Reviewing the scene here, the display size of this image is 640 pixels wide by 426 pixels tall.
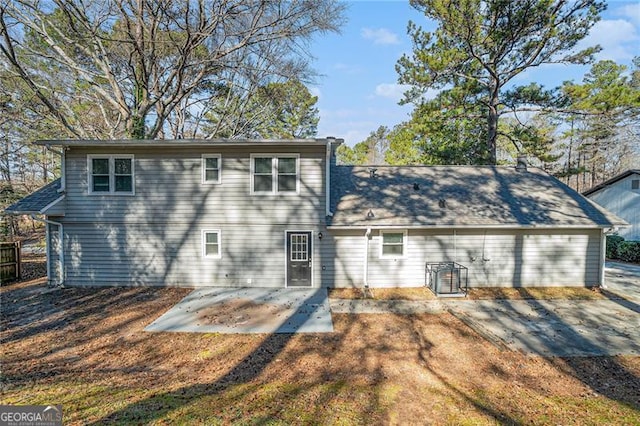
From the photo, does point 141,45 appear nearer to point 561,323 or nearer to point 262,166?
point 262,166

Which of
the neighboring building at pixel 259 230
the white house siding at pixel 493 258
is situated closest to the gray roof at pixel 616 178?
the neighboring building at pixel 259 230

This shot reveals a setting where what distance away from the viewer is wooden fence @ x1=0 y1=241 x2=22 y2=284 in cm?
1039

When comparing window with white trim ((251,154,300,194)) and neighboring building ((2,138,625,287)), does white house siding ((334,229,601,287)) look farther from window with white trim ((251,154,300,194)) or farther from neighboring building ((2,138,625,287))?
window with white trim ((251,154,300,194))

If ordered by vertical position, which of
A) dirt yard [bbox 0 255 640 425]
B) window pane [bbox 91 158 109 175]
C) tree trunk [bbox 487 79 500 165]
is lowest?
dirt yard [bbox 0 255 640 425]

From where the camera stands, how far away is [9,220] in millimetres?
19422

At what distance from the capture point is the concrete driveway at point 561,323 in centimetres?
605

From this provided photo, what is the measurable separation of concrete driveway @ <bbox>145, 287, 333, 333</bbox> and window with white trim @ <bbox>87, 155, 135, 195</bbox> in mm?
4210

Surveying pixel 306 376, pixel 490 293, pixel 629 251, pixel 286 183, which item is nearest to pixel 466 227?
pixel 490 293

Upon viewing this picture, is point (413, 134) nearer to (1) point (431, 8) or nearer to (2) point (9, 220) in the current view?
(1) point (431, 8)

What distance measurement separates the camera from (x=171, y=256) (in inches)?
382

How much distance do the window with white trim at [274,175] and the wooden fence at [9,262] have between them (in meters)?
9.28

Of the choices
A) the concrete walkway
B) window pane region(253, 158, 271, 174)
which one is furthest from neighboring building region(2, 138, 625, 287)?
the concrete walkway

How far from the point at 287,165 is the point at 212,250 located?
3731 millimetres

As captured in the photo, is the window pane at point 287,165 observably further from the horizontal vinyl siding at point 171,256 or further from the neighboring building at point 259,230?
the horizontal vinyl siding at point 171,256
